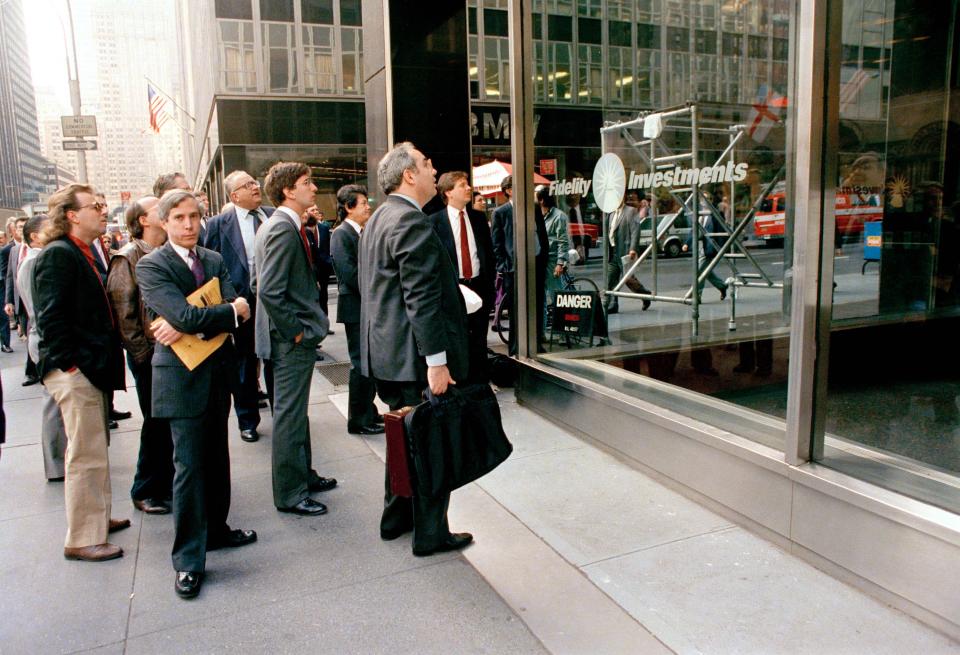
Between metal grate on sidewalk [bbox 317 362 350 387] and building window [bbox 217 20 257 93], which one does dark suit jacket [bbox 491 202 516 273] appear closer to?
metal grate on sidewalk [bbox 317 362 350 387]

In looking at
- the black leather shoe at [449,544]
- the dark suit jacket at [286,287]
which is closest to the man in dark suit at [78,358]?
the dark suit jacket at [286,287]

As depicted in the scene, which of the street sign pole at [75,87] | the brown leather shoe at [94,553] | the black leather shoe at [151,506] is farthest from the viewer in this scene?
the street sign pole at [75,87]

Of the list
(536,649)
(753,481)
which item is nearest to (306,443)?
(536,649)

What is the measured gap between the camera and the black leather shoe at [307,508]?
14.4ft

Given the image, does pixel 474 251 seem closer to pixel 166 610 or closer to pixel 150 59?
pixel 166 610

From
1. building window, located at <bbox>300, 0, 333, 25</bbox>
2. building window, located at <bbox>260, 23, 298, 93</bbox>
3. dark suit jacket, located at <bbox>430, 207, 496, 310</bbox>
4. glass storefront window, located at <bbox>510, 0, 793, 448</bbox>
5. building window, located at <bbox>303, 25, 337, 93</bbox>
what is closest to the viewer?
glass storefront window, located at <bbox>510, 0, 793, 448</bbox>

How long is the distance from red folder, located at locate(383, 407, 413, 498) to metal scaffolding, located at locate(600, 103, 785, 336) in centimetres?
333

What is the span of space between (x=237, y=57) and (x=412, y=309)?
30.9 m

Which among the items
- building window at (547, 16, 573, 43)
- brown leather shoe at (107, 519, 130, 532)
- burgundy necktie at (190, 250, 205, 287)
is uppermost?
building window at (547, 16, 573, 43)

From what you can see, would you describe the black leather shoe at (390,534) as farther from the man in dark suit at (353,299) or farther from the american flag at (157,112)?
the american flag at (157,112)

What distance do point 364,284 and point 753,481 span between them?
2.30 meters

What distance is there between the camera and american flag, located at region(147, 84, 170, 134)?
80.8 ft

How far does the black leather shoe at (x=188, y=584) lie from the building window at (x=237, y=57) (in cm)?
3037

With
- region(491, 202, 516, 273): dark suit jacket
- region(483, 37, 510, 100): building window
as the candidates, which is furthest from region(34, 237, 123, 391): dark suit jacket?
region(483, 37, 510, 100): building window
